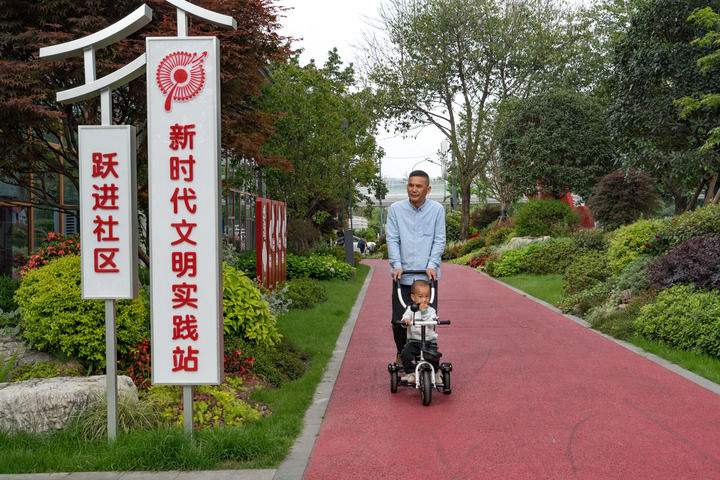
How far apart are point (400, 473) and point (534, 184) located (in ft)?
88.1

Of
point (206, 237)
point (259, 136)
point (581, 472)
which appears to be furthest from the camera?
point (259, 136)

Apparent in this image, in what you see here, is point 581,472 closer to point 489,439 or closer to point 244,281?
point 489,439

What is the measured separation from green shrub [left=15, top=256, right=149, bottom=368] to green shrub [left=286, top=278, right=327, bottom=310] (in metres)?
6.04

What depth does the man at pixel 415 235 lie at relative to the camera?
647 centimetres

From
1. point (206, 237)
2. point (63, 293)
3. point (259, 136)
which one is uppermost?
point (259, 136)

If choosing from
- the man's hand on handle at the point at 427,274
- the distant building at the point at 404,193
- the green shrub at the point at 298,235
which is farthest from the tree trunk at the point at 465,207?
the distant building at the point at 404,193

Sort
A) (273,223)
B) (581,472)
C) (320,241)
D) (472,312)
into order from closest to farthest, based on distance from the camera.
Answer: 1. (581,472)
2. (472,312)
3. (273,223)
4. (320,241)

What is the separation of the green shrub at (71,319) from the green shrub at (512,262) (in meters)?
15.9

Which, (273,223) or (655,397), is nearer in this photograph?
(655,397)

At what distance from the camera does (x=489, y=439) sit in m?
5.09

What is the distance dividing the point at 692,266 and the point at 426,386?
541cm

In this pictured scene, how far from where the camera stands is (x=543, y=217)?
26.0m

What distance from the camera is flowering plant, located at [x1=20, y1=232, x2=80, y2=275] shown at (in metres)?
7.18

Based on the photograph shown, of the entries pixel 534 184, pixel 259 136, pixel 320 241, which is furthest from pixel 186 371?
pixel 534 184
